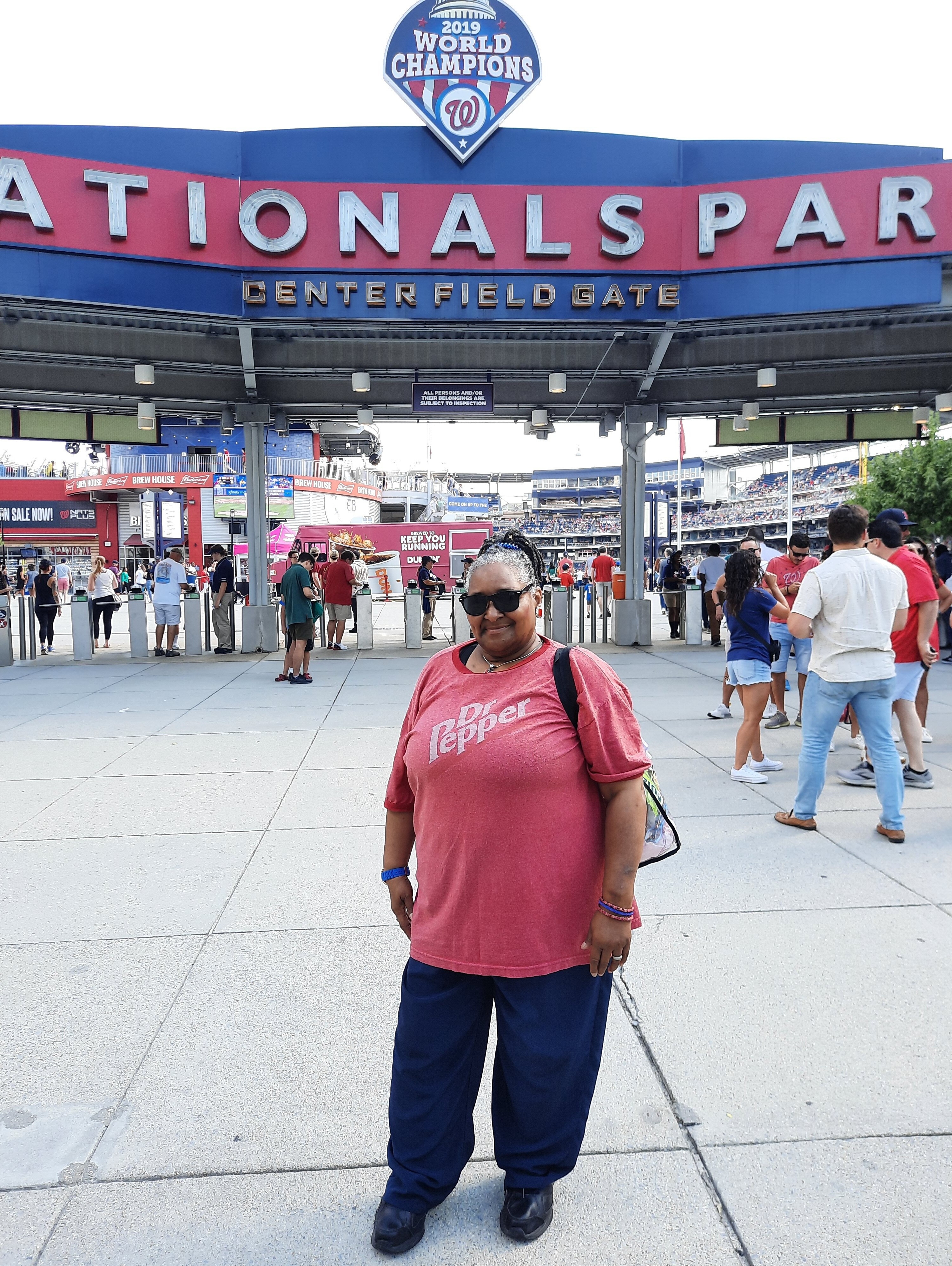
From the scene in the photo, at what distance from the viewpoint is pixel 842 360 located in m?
12.4

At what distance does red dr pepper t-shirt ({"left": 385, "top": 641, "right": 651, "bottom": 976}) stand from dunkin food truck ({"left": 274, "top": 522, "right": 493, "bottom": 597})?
27.9m

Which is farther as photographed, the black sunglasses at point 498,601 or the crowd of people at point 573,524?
the crowd of people at point 573,524

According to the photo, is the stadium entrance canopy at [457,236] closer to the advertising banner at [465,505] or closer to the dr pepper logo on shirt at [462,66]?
the dr pepper logo on shirt at [462,66]

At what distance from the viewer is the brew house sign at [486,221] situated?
33.7 ft

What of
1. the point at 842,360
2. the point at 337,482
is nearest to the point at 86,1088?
the point at 842,360

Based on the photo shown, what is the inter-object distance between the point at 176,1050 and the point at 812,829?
375 centimetres

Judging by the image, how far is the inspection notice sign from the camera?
13289mm

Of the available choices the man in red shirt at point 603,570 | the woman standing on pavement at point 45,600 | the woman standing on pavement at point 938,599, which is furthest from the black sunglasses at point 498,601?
the man in red shirt at point 603,570

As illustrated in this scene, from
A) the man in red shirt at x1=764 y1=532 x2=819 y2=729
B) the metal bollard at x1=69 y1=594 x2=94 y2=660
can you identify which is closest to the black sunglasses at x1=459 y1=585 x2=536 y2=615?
the man in red shirt at x1=764 y1=532 x2=819 y2=729

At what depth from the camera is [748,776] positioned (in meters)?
6.00

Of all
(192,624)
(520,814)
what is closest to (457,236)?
(192,624)

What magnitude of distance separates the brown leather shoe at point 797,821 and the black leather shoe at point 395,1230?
11.8ft

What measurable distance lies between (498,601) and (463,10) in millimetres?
12221

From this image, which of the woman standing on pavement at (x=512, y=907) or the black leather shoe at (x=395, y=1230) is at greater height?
the woman standing on pavement at (x=512, y=907)
